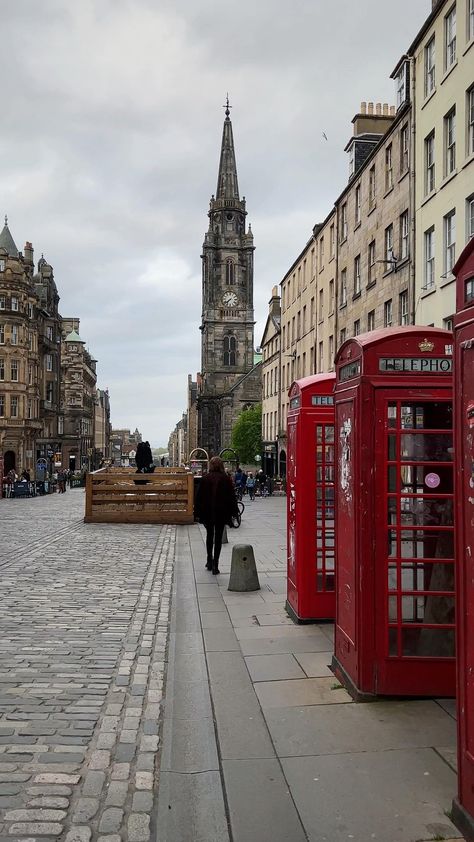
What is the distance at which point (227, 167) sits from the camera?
11012 centimetres

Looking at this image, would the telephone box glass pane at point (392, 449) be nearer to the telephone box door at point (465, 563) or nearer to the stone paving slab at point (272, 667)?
the telephone box door at point (465, 563)

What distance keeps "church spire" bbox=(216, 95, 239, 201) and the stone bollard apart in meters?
107

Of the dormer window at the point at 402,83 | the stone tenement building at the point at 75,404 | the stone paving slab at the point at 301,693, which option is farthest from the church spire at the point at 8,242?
the stone paving slab at the point at 301,693

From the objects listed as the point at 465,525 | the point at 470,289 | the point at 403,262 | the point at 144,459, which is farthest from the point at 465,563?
the point at 403,262

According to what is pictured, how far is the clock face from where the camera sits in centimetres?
10844

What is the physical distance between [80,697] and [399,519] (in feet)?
9.59

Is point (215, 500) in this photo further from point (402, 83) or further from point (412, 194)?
point (402, 83)

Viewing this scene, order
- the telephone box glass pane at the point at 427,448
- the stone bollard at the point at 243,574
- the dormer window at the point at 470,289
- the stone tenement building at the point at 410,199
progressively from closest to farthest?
1. the dormer window at the point at 470,289
2. the telephone box glass pane at the point at 427,448
3. the stone bollard at the point at 243,574
4. the stone tenement building at the point at 410,199

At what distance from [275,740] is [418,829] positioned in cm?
137

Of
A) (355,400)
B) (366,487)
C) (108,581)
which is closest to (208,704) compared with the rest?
(366,487)

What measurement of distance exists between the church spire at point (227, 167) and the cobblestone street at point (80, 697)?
106 metres

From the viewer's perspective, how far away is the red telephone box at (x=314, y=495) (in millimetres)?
7680

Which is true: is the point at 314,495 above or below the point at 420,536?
above

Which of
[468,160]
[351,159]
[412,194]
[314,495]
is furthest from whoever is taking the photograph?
[351,159]
